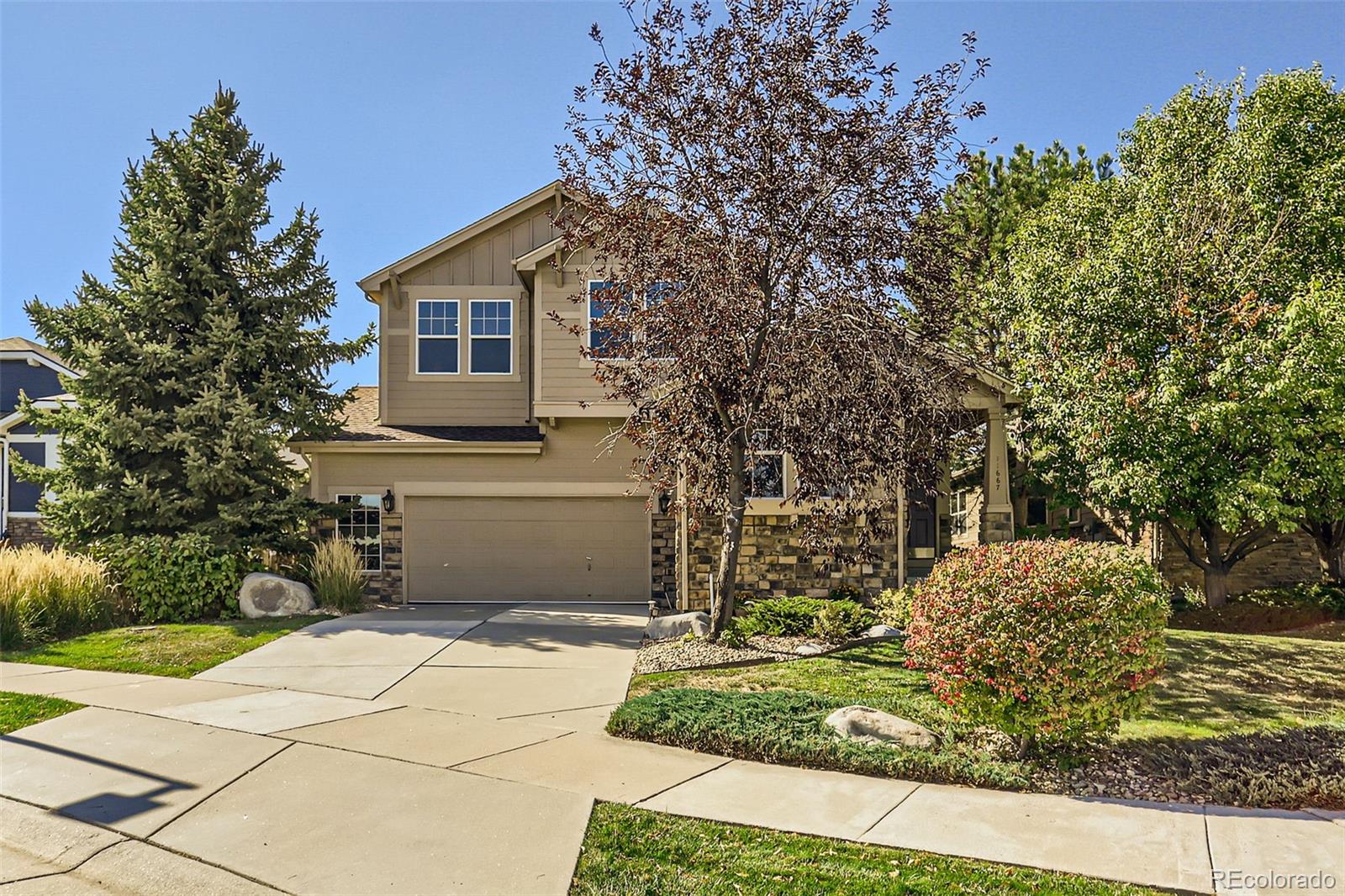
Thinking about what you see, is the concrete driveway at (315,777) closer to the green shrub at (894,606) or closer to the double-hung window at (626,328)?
the double-hung window at (626,328)

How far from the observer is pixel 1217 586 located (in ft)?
49.6

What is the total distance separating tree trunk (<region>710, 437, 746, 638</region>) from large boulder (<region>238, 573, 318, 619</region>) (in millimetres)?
6257

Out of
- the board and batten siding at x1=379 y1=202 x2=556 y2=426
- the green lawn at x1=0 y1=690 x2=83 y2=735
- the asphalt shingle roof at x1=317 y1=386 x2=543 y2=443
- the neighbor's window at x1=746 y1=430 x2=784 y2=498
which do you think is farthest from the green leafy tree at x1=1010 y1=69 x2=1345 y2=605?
the green lawn at x1=0 y1=690 x2=83 y2=735

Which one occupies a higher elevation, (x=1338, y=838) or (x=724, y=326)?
(x=724, y=326)

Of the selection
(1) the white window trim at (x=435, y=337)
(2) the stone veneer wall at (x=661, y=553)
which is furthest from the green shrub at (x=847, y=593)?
(1) the white window trim at (x=435, y=337)

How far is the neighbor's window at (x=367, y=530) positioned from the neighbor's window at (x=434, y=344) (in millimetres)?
2597

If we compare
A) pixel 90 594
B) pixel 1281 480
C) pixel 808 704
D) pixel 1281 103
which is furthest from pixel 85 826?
A: pixel 1281 103

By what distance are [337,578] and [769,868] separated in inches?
425

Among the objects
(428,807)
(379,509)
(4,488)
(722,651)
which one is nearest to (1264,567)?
(722,651)

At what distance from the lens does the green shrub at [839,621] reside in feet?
37.1

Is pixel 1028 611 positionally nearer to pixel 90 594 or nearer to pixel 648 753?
pixel 648 753

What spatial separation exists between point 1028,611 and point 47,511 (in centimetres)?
1424

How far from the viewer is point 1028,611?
6324mm

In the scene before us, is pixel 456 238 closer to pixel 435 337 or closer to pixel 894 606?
pixel 435 337
